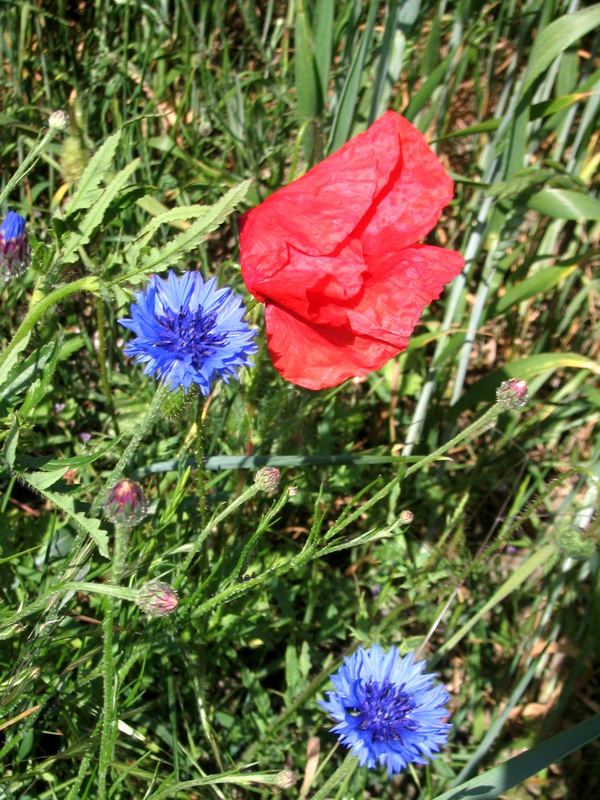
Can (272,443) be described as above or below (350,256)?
below

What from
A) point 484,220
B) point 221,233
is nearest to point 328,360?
point 484,220

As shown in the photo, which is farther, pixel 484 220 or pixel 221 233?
pixel 221 233

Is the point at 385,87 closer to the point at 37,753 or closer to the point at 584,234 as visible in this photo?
the point at 584,234

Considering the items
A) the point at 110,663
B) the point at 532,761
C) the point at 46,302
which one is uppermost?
the point at 46,302

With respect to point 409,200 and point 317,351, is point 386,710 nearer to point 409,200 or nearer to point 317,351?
point 317,351

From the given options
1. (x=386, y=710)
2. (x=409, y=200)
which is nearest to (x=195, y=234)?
(x=409, y=200)

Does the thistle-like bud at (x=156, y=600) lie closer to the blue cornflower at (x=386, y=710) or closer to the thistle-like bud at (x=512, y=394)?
the blue cornflower at (x=386, y=710)
